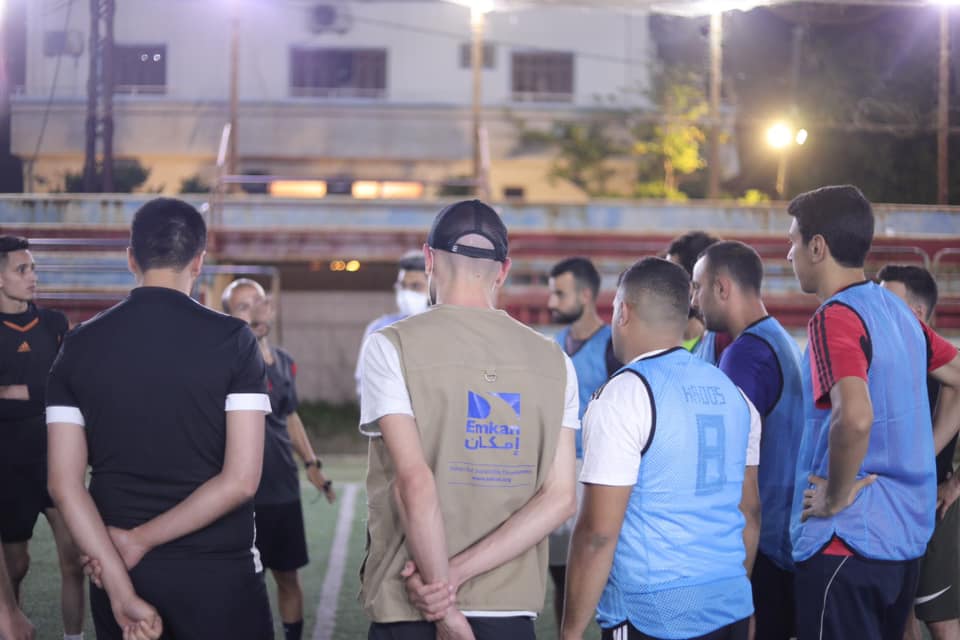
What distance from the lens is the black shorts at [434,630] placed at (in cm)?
261

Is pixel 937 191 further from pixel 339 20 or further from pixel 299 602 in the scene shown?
pixel 339 20

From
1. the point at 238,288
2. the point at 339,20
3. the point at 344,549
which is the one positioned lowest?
the point at 344,549

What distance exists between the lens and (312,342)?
55.4 feet

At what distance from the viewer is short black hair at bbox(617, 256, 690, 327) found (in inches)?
118

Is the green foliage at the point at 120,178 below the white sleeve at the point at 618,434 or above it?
above

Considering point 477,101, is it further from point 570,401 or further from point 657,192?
point 570,401

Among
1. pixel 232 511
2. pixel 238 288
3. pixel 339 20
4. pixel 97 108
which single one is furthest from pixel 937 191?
pixel 339 20

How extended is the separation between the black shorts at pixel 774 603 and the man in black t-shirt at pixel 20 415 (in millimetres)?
3386

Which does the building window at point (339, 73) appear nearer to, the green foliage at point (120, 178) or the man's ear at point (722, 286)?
the green foliage at point (120, 178)

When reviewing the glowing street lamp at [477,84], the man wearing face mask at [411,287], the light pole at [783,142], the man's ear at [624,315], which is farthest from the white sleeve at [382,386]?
the glowing street lamp at [477,84]

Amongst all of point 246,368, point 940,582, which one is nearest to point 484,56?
point 940,582

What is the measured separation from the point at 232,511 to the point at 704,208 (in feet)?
43.8

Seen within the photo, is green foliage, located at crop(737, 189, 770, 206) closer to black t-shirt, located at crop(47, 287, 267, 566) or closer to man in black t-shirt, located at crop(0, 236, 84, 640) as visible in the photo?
man in black t-shirt, located at crop(0, 236, 84, 640)

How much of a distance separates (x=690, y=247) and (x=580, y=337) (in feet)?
2.77
